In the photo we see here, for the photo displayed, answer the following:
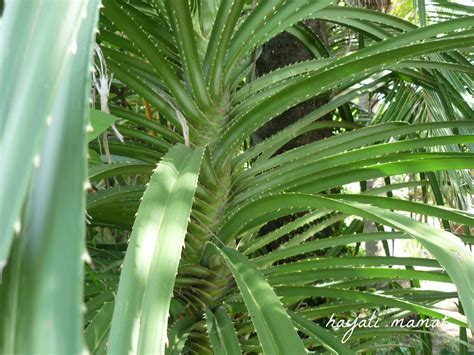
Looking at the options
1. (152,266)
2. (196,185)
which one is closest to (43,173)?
(152,266)

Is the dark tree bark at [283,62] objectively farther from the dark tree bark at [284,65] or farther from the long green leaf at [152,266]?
the long green leaf at [152,266]

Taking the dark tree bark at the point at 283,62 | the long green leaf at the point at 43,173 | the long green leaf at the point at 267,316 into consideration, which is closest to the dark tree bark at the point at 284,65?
the dark tree bark at the point at 283,62

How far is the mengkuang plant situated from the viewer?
0.52 feet

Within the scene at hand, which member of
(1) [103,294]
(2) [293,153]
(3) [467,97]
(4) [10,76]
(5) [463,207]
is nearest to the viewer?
(4) [10,76]

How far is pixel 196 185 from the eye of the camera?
0.46 metres

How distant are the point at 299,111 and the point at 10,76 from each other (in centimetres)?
87

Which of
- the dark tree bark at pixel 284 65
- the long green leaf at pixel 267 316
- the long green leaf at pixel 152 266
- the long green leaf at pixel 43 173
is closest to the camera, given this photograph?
the long green leaf at pixel 43 173

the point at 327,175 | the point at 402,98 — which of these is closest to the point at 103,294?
the point at 327,175

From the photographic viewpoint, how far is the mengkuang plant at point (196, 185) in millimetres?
159

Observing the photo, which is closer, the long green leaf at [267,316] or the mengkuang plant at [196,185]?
the mengkuang plant at [196,185]

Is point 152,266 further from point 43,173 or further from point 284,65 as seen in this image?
point 284,65

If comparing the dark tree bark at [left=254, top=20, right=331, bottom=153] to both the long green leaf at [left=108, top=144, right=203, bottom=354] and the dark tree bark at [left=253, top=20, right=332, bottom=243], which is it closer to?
the dark tree bark at [left=253, top=20, right=332, bottom=243]

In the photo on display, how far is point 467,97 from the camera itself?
0.93 metres

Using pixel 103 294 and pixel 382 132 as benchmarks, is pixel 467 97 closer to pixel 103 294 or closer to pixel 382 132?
pixel 382 132
